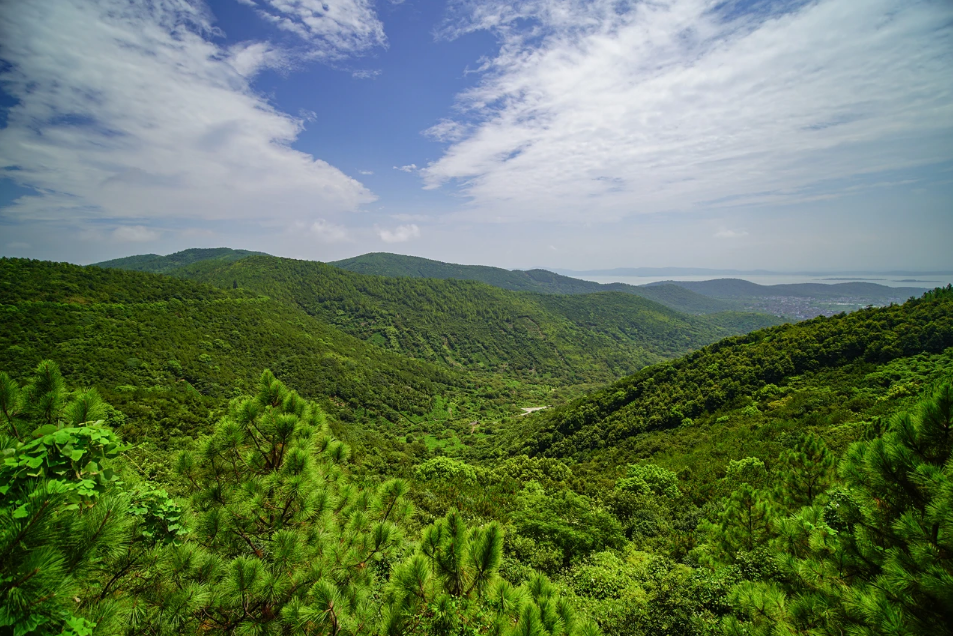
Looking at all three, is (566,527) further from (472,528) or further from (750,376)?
(750,376)

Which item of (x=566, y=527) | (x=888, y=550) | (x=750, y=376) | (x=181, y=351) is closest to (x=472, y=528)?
(x=888, y=550)

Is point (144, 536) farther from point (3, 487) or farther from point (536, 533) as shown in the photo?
point (536, 533)

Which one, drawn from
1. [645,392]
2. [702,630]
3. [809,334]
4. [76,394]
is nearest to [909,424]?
[702,630]

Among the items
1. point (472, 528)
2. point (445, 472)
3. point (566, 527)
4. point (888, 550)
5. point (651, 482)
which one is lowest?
point (445, 472)

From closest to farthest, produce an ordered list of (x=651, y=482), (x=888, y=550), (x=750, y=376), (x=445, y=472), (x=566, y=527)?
(x=888, y=550), (x=566, y=527), (x=651, y=482), (x=445, y=472), (x=750, y=376)

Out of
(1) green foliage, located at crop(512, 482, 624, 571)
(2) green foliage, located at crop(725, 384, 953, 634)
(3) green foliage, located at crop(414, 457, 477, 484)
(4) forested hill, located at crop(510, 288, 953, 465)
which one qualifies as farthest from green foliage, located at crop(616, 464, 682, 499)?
(2) green foliage, located at crop(725, 384, 953, 634)

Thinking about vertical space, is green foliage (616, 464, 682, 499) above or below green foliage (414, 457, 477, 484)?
above

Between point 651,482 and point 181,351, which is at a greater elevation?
point 181,351

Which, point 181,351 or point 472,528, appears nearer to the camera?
point 472,528

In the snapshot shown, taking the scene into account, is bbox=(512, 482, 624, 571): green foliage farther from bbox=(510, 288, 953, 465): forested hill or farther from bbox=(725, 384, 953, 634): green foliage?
bbox=(510, 288, 953, 465): forested hill
